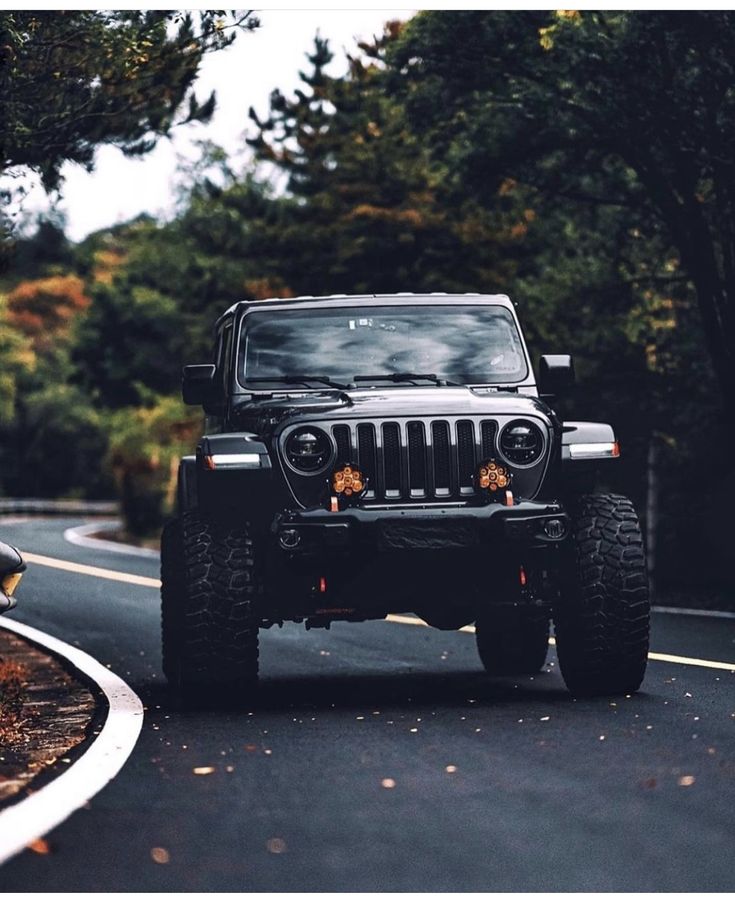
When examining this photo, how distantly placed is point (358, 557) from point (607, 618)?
5.19 ft

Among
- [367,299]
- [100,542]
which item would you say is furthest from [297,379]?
[100,542]

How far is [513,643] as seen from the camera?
539 inches

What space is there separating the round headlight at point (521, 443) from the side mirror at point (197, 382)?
219 cm

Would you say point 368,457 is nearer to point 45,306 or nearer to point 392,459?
point 392,459

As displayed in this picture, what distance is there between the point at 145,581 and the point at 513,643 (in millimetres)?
14427

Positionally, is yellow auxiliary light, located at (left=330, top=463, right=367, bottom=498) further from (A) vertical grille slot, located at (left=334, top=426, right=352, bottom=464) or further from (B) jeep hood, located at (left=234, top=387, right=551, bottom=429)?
(B) jeep hood, located at (left=234, top=387, right=551, bottom=429)


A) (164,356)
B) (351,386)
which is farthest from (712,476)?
(164,356)

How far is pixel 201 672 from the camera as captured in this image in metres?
11.2

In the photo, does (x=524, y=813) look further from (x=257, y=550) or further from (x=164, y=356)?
(x=164, y=356)

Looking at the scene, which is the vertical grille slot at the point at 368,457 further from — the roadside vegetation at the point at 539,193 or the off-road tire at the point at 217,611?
the roadside vegetation at the point at 539,193

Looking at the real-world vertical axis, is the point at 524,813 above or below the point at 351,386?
below

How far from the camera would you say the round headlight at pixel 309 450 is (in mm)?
11203

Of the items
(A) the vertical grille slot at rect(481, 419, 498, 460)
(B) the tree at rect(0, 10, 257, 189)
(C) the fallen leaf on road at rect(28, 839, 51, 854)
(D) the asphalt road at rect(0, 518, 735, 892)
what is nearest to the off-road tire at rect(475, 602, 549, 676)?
(D) the asphalt road at rect(0, 518, 735, 892)

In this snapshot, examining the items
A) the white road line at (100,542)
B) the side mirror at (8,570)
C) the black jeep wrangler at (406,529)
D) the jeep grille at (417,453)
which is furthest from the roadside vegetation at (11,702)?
the white road line at (100,542)
